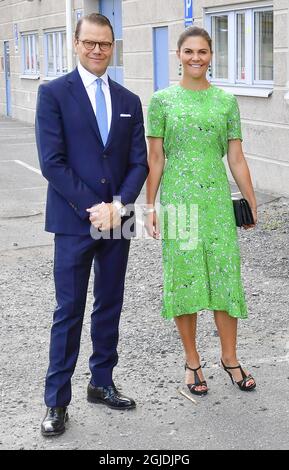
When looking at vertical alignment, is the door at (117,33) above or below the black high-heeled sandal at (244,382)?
above

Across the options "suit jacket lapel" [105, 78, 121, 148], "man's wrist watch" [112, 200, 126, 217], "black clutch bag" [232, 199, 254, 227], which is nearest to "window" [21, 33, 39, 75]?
"black clutch bag" [232, 199, 254, 227]

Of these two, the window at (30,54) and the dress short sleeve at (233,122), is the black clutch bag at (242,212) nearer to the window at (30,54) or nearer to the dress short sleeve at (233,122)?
the dress short sleeve at (233,122)

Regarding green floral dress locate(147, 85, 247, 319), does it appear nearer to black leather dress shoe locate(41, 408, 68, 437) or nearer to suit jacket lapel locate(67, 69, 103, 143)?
suit jacket lapel locate(67, 69, 103, 143)

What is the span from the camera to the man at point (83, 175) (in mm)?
3865

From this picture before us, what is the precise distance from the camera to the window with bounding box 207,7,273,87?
11078mm


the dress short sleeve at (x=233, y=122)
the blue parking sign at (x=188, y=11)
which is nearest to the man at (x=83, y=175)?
the dress short sleeve at (x=233, y=122)

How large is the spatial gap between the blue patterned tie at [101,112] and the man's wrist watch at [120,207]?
0.99 feet

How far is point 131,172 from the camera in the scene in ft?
13.4

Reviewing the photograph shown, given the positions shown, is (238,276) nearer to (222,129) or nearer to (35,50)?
(222,129)

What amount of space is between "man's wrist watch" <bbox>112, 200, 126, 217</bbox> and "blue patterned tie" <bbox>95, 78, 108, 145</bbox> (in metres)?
0.30

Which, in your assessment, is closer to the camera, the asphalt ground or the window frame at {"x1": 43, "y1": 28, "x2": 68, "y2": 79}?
the asphalt ground

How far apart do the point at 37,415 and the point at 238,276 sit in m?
1.32

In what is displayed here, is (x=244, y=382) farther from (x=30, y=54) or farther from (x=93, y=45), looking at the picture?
(x=30, y=54)

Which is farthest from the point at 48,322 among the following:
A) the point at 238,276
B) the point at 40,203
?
the point at 40,203
